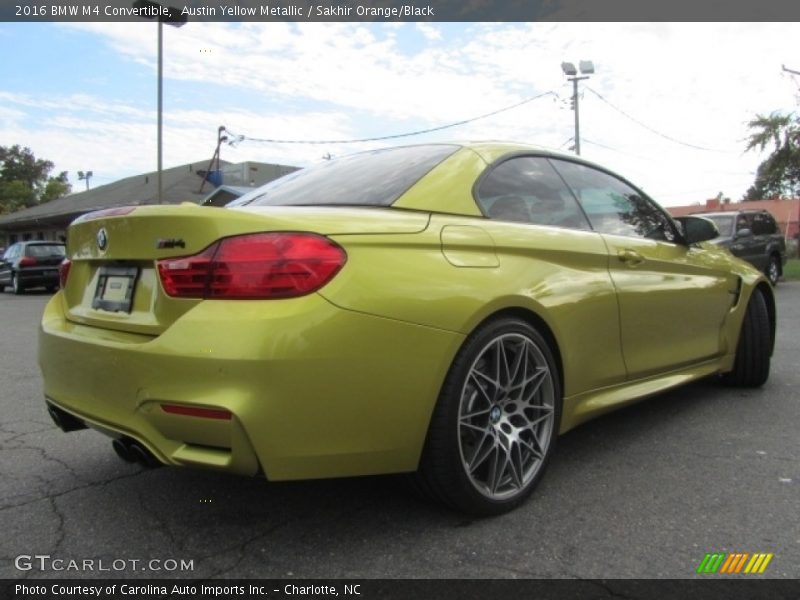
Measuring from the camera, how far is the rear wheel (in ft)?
47.7

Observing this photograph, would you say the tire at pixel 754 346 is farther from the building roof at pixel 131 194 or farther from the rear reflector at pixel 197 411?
the building roof at pixel 131 194

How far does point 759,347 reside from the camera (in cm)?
453

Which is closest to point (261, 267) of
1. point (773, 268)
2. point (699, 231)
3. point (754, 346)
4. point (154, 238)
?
point (154, 238)

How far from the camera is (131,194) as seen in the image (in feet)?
99.6

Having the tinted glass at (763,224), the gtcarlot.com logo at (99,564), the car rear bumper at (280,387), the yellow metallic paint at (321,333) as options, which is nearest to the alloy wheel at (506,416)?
the yellow metallic paint at (321,333)

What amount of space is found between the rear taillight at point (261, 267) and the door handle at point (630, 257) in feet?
5.78

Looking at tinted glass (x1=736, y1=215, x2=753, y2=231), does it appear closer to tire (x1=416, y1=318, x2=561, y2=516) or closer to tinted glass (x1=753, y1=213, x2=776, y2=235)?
tinted glass (x1=753, y1=213, x2=776, y2=235)

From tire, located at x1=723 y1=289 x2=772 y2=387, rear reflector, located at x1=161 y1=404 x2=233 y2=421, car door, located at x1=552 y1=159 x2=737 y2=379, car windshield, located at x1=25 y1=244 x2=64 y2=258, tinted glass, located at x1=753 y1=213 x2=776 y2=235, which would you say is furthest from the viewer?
car windshield, located at x1=25 y1=244 x2=64 y2=258

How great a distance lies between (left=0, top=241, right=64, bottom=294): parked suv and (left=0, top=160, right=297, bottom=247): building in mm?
4787

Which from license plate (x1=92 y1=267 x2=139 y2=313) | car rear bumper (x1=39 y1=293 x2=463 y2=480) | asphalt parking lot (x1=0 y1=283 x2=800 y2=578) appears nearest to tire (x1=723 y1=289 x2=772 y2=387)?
asphalt parking lot (x1=0 y1=283 x2=800 y2=578)

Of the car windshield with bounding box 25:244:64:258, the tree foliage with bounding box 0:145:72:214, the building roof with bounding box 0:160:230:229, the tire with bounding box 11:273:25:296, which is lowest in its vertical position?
Answer: the tire with bounding box 11:273:25:296

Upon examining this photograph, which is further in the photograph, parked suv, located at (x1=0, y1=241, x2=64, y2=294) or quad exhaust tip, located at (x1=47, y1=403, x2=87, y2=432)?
parked suv, located at (x1=0, y1=241, x2=64, y2=294)

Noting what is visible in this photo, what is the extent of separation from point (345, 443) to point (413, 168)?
1.30 meters

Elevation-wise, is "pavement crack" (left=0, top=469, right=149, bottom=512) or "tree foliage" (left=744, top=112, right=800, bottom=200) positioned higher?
"tree foliage" (left=744, top=112, right=800, bottom=200)
